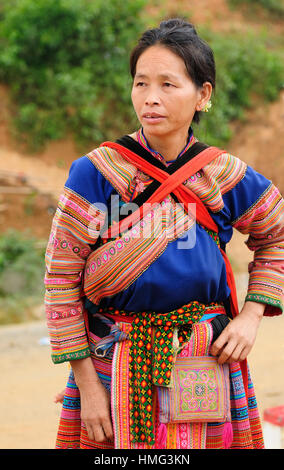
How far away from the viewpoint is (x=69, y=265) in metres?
1.81

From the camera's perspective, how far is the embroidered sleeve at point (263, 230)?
1952 mm

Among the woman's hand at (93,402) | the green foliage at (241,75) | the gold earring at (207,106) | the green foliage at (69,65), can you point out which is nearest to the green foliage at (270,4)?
the green foliage at (241,75)

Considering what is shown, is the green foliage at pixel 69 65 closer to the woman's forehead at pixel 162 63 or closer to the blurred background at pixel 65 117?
the blurred background at pixel 65 117

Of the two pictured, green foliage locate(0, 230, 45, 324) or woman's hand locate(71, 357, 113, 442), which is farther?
green foliage locate(0, 230, 45, 324)

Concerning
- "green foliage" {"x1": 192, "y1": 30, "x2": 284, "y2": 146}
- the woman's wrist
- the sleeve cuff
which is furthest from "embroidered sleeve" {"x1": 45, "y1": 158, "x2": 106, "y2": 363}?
"green foliage" {"x1": 192, "y1": 30, "x2": 284, "y2": 146}

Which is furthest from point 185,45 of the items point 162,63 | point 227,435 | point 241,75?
point 241,75

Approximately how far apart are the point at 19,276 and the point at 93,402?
6295mm

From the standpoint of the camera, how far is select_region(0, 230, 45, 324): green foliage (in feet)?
23.7

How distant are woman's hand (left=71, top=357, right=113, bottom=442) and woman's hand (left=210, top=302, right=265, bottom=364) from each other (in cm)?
38

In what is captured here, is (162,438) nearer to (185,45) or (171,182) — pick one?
(171,182)

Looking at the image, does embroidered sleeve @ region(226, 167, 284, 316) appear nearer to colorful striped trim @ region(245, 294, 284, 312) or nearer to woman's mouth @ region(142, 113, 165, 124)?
colorful striped trim @ region(245, 294, 284, 312)
